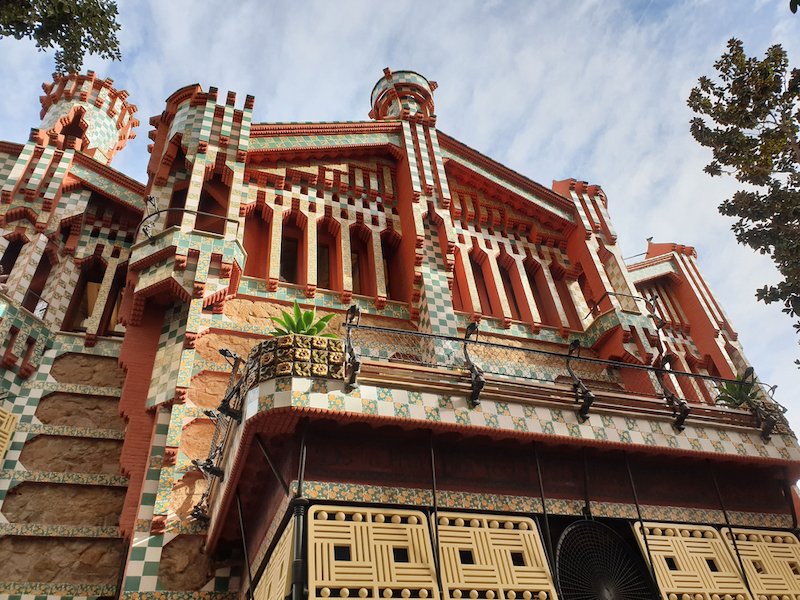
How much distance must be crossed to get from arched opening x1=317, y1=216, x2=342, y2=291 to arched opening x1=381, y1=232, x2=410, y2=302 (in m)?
1.06

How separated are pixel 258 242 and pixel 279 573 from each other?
847 centimetres

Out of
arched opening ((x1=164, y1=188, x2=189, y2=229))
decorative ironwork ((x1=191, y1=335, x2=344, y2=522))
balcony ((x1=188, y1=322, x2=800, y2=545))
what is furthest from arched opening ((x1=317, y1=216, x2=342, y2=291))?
decorative ironwork ((x1=191, y1=335, x2=344, y2=522))

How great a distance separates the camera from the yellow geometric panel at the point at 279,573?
254 inches

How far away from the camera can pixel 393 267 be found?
15.2 m

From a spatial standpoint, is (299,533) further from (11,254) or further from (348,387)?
(11,254)

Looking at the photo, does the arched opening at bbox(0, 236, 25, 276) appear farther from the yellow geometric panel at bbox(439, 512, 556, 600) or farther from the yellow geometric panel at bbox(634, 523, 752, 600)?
the yellow geometric panel at bbox(634, 523, 752, 600)

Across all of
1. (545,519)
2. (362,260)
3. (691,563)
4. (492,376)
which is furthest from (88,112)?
(691,563)

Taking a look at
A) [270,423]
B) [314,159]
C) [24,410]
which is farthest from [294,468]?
[314,159]

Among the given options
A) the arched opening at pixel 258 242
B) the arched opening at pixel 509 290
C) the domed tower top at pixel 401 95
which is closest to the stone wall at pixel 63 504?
the arched opening at pixel 258 242

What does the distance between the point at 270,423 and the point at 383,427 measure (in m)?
1.32

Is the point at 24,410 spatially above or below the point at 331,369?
above

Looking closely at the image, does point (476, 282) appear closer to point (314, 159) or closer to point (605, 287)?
point (605, 287)

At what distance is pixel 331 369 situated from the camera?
25.4ft

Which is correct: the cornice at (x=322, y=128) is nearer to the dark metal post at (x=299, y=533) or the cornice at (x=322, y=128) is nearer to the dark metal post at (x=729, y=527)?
the dark metal post at (x=299, y=533)
